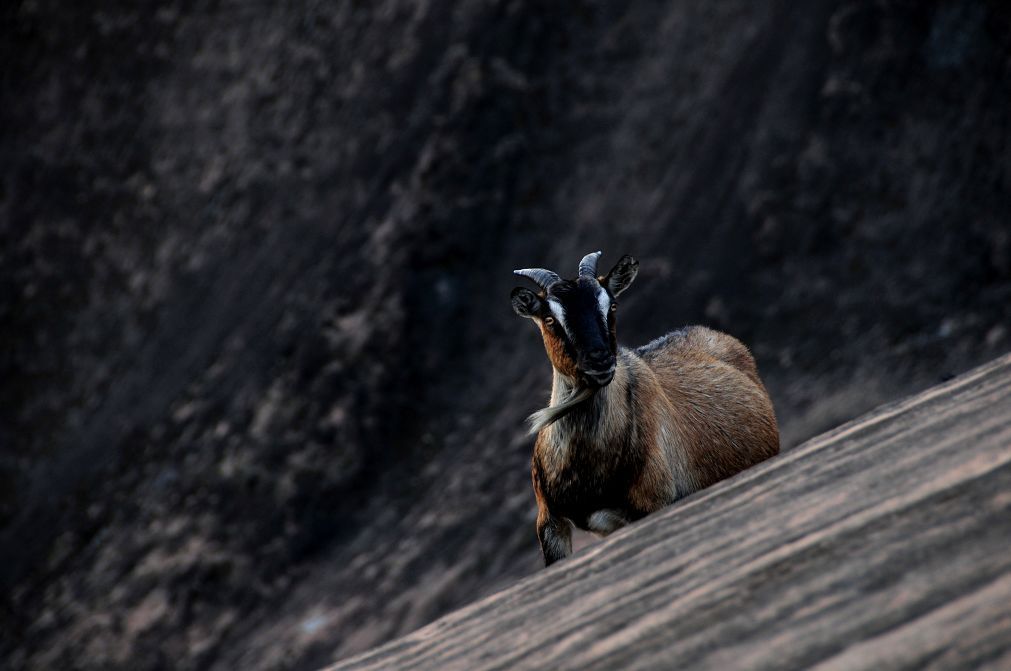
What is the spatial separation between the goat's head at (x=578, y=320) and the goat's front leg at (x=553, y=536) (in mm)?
749

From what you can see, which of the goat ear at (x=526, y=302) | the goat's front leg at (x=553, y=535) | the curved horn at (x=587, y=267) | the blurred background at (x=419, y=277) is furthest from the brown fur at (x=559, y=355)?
the blurred background at (x=419, y=277)

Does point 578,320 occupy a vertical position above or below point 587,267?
below

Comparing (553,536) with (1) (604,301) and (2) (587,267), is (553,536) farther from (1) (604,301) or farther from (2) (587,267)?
(2) (587,267)

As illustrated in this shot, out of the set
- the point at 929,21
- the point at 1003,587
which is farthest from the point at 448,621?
the point at 929,21

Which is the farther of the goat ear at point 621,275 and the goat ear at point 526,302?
the goat ear at point 621,275

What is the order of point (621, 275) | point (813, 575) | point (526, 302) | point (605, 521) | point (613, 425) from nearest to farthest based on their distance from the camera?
1. point (813, 575)
2. point (605, 521)
3. point (613, 425)
4. point (526, 302)
5. point (621, 275)

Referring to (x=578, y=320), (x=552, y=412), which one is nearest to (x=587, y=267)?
(x=578, y=320)

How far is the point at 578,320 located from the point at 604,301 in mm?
246

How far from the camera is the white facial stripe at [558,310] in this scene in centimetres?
573

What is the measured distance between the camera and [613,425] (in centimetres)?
556

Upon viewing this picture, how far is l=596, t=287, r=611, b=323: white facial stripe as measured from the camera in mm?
5715

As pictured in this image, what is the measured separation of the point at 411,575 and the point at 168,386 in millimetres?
8874

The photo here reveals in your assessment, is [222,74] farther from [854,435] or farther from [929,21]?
[854,435]

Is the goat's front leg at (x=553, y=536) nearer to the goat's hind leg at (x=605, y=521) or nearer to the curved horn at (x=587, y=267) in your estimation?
the goat's hind leg at (x=605, y=521)
